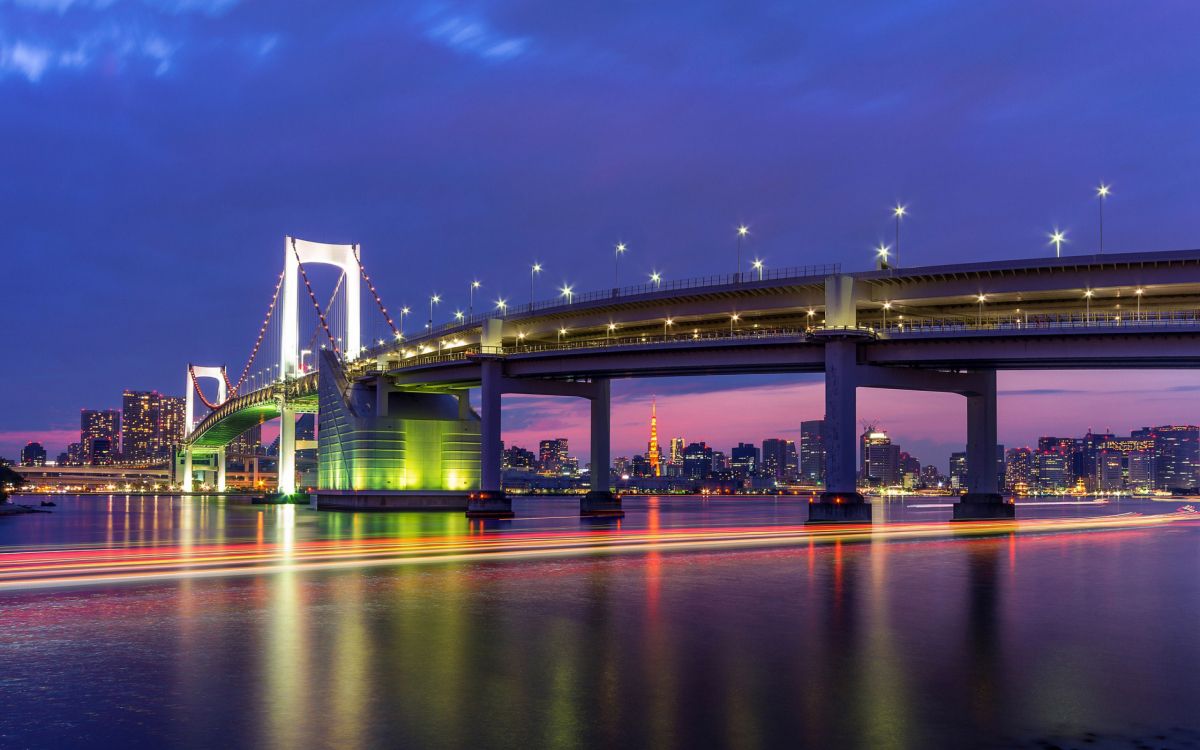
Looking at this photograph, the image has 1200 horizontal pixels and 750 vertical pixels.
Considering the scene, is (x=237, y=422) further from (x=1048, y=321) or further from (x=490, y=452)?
(x=1048, y=321)

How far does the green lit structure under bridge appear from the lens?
91.9m

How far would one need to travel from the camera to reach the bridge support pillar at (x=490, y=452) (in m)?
75.1

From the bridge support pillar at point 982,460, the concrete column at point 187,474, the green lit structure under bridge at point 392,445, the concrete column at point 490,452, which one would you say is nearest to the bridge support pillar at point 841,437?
the bridge support pillar at point 982,460

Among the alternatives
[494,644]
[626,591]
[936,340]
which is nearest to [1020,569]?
[626,591]

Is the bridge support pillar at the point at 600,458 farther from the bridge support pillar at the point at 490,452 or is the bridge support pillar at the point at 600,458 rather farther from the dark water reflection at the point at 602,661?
the dark water reflection at the point at 602,661

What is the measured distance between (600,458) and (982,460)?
99.4 ft

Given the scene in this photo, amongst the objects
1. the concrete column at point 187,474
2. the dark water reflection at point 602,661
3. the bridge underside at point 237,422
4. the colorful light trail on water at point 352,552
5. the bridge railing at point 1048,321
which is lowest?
the concrete column at point 187,474

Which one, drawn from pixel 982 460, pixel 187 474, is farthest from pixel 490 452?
pixel 187 474

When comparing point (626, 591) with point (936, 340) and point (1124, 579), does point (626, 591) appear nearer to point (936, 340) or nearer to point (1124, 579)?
point (1124, 579)

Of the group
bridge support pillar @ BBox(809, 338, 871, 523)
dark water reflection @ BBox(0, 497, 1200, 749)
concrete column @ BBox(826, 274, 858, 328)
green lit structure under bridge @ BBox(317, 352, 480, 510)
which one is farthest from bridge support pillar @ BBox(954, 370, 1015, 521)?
green lit structure under bridge @ BBox(317, 352, 480, 510)

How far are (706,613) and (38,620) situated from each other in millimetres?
13162

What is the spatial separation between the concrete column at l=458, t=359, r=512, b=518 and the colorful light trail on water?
20914mm

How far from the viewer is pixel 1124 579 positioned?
95.6 ft

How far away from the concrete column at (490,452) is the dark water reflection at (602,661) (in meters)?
46.6
